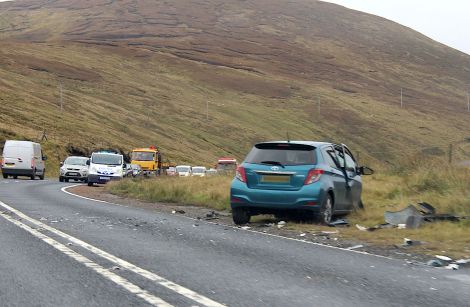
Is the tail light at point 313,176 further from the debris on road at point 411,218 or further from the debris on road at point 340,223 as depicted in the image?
the debris on road at point 411,218

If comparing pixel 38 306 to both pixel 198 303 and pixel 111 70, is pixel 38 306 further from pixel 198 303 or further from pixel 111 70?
pixel 111 70

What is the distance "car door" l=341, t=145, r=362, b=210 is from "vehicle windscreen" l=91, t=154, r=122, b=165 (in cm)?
2014

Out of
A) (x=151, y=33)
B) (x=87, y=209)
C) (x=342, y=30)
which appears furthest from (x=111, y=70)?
(x=87, y=209)

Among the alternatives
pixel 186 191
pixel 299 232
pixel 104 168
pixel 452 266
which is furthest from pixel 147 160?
pixel 452 266

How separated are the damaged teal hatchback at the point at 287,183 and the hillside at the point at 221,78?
37002mm

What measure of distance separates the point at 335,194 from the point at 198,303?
25.7 ft

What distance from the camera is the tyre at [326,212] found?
42.2ft

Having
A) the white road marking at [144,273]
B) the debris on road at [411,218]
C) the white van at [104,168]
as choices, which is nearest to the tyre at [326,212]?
the debris on road at [411,218]

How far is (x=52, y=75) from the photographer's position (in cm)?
8900

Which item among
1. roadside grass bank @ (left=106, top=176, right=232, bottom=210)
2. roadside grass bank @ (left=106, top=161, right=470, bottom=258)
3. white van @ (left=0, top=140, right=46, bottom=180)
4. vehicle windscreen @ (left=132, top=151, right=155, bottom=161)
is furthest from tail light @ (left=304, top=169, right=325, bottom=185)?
vehicle windscreen @ (left=132, top=151, right=155, bottom=161)

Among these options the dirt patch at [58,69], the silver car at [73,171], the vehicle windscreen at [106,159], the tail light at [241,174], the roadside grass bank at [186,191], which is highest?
the dirt patch at [58,69]

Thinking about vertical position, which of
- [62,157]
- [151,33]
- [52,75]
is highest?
[151,33]

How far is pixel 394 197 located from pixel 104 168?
740 inches

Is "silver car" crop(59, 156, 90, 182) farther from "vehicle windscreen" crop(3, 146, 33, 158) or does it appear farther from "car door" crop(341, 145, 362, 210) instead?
"car door" crop(341, 145, 362, 210)
